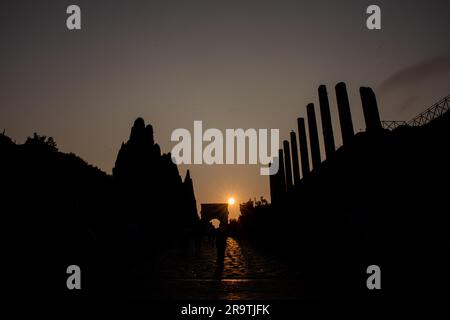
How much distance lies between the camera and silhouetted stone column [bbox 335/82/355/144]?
14656 millimetres

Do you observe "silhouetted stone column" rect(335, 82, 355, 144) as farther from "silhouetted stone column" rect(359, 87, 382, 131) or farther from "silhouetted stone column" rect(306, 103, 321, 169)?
"silhouetted stone column" rect(306, 103, 321, 169)

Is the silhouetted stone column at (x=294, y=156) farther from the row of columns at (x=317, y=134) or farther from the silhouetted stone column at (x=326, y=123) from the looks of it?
the silhouetted stone column at (x=326, y=123)

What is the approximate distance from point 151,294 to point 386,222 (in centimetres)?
785

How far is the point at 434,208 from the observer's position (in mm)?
8422

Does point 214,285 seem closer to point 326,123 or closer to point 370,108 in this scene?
point 370,108

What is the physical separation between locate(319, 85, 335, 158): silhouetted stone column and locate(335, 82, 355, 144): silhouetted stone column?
1.82m

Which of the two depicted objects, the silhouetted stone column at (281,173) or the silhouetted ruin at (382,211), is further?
the silhouetted stone column at (281,173)

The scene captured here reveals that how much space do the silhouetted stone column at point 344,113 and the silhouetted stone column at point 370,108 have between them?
3.33ft

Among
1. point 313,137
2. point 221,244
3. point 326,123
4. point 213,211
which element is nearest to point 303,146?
point 313,137

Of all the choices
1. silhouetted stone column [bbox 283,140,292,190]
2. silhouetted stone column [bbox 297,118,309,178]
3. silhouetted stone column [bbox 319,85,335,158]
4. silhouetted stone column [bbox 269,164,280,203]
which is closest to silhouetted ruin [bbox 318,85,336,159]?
silhouetted stone column [bbox 319,85,335,158]

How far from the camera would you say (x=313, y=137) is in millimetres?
18547

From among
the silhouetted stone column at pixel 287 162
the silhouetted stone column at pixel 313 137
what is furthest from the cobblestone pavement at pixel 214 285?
the silhouetted stone column at pixel 287 162

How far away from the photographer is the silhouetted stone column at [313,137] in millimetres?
18095
